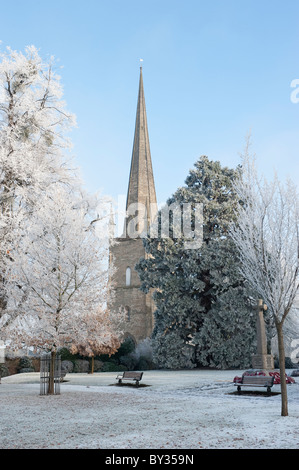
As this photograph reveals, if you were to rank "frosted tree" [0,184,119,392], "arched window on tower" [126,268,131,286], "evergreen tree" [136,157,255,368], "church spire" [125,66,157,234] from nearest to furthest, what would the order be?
"frosted tree" [0,184,119,392] → "evergreen tree" [136,157,255,368] → "arched window on tower" [126,268,131,286] → "church spire" [125,66,157,234]

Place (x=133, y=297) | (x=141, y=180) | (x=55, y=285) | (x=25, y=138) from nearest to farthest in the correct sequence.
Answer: (x=55, y=285) < (x=25, y=138) < (x=133, y=297) < (x=141, y=180)

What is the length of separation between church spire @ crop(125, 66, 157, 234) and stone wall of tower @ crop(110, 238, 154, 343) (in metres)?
2.87

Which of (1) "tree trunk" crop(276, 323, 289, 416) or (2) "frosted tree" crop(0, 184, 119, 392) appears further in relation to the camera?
(2) "frosted tree" crop(0, 184, 119, 392)

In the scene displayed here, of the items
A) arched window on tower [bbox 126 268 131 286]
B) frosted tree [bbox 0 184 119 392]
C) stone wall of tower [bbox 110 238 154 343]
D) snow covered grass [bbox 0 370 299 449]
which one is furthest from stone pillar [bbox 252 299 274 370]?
arched window on tower [bbox 126 268 131 286]

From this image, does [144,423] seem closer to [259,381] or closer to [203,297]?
[259,381]

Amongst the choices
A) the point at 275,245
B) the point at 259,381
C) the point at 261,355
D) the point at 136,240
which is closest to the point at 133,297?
the point at 136,240

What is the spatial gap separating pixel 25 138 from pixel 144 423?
12.9 meters

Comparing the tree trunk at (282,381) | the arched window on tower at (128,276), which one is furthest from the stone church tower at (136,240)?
the tree trunk at (282,381)

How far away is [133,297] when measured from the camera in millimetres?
46938

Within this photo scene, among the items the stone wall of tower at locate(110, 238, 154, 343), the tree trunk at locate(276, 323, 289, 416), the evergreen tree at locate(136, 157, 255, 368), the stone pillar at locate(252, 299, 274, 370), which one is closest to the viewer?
the tree trunk at locate(276, 323, 289, 416)

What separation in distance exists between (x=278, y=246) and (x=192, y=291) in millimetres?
17756

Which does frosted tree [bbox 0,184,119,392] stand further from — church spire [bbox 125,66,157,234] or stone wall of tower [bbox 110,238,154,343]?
church spire [bbox 125,66,157,234]

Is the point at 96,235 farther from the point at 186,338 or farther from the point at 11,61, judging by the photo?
the point at 186,338

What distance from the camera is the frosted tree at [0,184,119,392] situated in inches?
545
